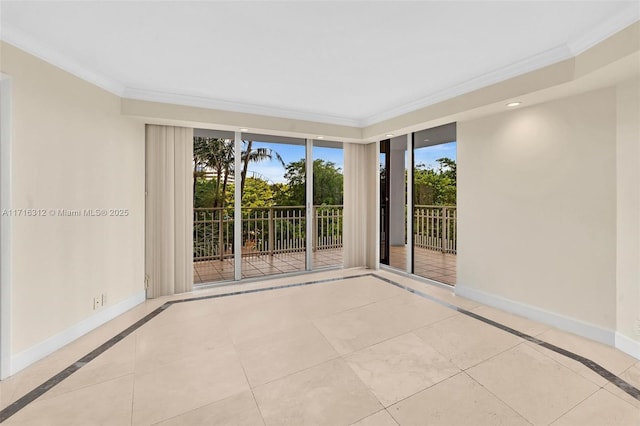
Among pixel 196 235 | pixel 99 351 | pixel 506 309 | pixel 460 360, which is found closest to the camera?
pixel 460 360

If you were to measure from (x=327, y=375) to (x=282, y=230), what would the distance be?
3997 mm

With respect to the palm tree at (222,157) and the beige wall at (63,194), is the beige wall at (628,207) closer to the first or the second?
the palm tree at (222,157)

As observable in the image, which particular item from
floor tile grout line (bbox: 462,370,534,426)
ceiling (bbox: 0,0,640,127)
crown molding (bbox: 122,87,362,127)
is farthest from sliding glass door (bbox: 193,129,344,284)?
floor tile grout line (bbox: 462,370,534,426)

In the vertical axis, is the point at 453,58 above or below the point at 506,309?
above

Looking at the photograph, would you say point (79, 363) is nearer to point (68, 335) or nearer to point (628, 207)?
point (68, 335)

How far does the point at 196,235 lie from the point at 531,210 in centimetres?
506

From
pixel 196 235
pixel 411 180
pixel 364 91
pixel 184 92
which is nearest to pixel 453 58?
pixel 364 91

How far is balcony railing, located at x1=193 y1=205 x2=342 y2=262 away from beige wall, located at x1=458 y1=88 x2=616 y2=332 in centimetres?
289

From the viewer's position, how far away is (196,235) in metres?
5.29

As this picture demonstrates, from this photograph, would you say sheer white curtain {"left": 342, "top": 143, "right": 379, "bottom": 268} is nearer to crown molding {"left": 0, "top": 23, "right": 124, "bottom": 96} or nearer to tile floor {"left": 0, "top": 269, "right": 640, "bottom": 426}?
tile floor {"left": 0, "top": 269, "right": 640, "bottom": 426}

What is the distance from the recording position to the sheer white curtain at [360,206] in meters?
5.34

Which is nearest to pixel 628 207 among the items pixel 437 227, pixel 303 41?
pixel 303 41

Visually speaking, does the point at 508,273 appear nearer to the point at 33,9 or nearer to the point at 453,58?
the point at 453,58

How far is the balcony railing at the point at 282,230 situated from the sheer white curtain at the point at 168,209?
1.00 m
